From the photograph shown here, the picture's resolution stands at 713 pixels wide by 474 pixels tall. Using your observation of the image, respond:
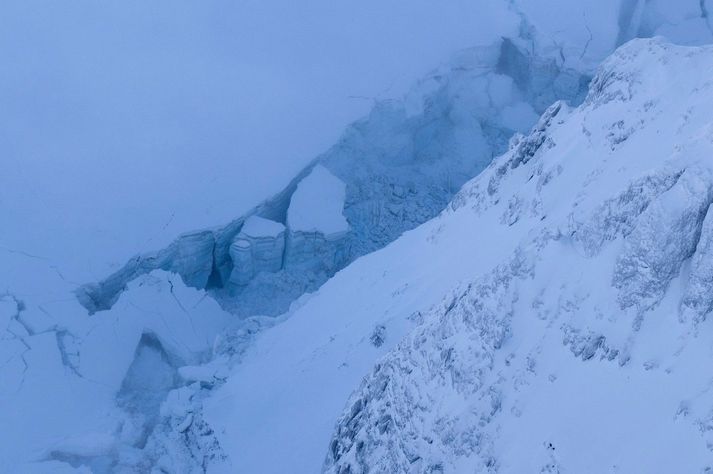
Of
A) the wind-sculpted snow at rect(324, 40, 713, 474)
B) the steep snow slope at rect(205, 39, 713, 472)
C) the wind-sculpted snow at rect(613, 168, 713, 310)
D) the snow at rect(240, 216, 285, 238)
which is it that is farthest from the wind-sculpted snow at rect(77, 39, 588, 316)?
the wind-sculpted snow at rect(613, 168, 713, 310)

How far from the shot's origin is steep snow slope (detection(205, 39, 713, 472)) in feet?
15.6

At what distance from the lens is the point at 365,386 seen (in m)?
7.21

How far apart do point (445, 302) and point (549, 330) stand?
4.64 ft

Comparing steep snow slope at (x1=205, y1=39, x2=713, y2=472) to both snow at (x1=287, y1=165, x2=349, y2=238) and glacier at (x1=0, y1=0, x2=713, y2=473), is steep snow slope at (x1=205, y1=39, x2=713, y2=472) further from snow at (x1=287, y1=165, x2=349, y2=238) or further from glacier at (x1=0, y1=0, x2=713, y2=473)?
snow at (x1=287, y1=165, x2=349, y2=238)

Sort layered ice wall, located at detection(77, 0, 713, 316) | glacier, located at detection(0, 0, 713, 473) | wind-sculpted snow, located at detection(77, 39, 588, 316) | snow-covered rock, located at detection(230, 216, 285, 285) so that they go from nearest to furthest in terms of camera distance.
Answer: glacier, located at detection(0, 0, 713, 473) < snow-covered rock, located at detection(230, 216, 285, 285) < wind-sculpted snow, located at detection(77, 39, 588, 316) < layered ice wall, located at detection(77, 0, 713, 316)

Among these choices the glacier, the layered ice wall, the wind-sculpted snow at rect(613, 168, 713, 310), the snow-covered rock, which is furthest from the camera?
the layered ice wall

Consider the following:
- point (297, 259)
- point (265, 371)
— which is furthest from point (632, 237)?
point (297, 259)

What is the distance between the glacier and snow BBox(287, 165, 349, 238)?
0.11 feet

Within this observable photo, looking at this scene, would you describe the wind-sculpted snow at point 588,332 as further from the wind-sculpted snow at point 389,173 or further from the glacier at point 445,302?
the wind-sculpted snow at point 389,173

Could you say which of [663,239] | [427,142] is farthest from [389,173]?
[663,239]

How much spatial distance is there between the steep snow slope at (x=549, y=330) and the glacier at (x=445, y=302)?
0.02m

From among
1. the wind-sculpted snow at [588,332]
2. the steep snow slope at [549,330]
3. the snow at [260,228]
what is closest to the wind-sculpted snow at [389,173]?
the snow at [260,228]

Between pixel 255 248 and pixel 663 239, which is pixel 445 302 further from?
pixel 255 248

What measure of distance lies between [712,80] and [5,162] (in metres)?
9.37
